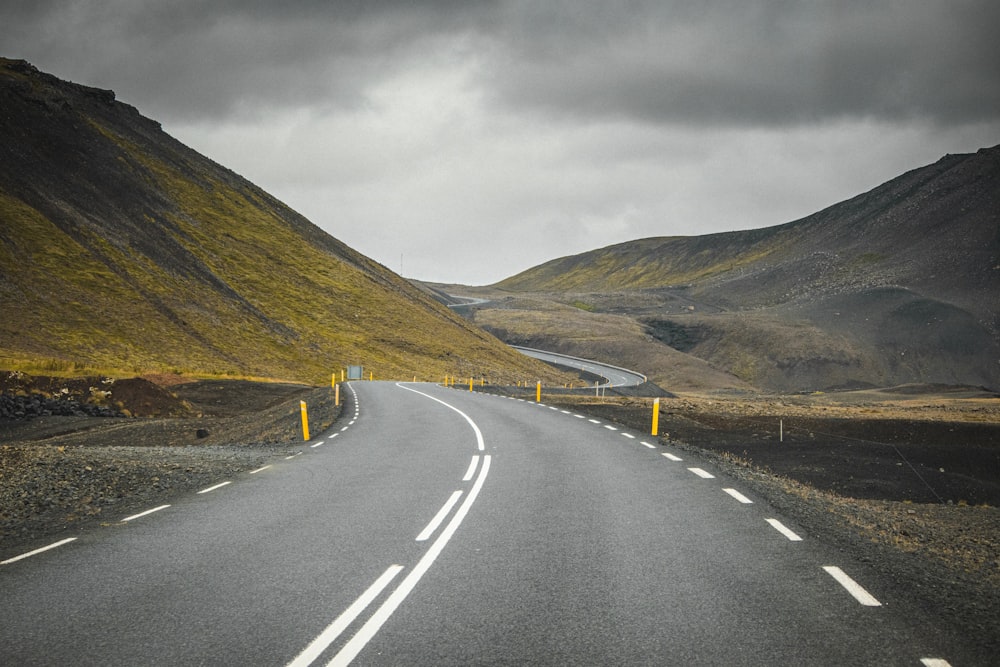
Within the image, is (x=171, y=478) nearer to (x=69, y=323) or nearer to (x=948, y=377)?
(x=69, y=323)

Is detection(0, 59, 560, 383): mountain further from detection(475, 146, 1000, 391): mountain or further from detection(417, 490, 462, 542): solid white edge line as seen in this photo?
detection(417, 490, 462, 542): solid white edge line

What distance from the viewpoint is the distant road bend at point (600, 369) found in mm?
73688

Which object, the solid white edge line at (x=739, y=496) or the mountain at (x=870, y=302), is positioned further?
the mountain at (x=870, y=302)

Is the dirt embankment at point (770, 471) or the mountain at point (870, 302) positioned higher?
the mountain at point (870, 302)

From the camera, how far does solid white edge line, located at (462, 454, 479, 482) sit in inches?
444

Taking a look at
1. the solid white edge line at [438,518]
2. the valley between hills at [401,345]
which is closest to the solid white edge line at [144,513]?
the valley between hills at [401,345]

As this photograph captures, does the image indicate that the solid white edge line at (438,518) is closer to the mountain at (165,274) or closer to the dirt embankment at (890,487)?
the dirt embankment at (890,487)

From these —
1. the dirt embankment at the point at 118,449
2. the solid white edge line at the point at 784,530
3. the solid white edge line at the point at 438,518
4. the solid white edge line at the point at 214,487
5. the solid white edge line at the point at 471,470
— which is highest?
the solid white edge line at the point at 784,530

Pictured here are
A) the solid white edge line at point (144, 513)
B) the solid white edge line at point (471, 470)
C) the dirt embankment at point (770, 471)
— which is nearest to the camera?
the dirt embankment at point (770, 471)

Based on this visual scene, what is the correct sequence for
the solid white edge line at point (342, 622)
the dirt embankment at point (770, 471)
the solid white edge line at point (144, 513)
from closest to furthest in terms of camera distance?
the solid white edge line at point (342, 622) → the dirt embankment at point (770, 471) → the solid white edge line at point (144, 513)

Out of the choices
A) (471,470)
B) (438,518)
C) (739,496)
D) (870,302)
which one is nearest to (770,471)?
(739,496)

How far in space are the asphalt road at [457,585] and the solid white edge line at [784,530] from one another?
0.06 meters

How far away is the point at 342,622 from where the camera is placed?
4.85 metres

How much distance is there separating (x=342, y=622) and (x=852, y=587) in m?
3.93
